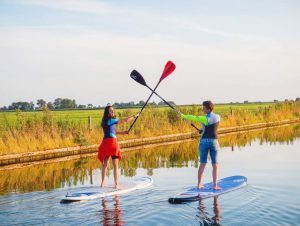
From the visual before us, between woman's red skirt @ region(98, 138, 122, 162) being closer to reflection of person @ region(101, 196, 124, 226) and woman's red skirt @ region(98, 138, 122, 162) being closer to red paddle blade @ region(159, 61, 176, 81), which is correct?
reflection of person @ region(101, 196, 124, 226)

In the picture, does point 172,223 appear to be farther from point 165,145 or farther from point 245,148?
point 165,145

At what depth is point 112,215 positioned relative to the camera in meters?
9.20

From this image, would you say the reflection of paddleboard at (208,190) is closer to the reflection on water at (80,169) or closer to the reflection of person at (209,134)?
the reflection of person at (209,134)

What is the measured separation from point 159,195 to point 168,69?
3840 mm

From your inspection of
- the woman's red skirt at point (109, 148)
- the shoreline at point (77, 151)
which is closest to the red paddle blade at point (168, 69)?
the woman's red skirt at point (109, 148)

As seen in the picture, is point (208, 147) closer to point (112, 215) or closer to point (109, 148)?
point (109, 148)

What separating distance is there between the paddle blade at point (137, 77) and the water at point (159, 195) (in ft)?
8.82

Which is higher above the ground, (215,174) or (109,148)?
(109,148)

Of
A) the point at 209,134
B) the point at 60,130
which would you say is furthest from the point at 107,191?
the point at 60,130

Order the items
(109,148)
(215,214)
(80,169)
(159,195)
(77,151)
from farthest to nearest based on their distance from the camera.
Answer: (77,151) → (80,169) → (109,148) → (159,195) → (215,214)

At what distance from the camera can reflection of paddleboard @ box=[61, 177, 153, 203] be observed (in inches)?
420

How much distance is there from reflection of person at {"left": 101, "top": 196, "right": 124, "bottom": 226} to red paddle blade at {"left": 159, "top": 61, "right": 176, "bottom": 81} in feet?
14.1

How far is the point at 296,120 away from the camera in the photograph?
43.9 meters

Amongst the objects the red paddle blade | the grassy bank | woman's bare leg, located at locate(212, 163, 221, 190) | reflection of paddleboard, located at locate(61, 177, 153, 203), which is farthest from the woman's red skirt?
the grassy bank
